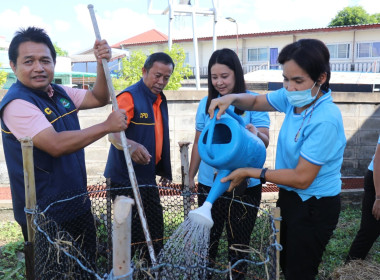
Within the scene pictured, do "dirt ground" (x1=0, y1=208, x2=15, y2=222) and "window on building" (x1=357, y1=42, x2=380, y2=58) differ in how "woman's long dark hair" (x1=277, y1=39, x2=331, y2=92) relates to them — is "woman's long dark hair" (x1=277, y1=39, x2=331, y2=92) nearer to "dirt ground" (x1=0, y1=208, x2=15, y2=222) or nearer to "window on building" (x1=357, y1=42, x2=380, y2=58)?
"dirt ground" (x1=0, y1=208, x2=15, y2=222)

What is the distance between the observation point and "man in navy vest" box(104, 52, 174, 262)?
2.60m

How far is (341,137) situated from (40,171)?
160 centimetres

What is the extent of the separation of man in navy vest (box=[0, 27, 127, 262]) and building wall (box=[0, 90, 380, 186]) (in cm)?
323

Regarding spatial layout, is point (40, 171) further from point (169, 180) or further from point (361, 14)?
point (361, 14)

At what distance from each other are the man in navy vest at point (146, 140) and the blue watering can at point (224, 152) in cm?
90

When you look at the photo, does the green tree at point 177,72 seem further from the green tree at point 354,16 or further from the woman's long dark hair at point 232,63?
the green tree at point 354,16

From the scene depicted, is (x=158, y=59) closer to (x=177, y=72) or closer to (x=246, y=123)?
(x=246, y=123)

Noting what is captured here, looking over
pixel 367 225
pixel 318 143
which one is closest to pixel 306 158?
pixel 318 143

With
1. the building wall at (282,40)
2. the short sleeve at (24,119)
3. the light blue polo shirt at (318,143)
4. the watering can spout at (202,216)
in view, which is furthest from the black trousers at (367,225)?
the building wall at (282,40)

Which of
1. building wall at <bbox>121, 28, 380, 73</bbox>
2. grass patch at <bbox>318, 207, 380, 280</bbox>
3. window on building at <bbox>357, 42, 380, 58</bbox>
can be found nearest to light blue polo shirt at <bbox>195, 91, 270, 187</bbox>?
grass patch at <bbox>318, 207, 380, 280</bbox>

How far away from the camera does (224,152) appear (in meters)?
1.67

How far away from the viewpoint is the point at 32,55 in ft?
6.66

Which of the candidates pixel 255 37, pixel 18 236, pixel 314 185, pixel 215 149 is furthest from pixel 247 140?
pixel 255 37

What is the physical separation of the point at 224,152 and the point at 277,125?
4073 mm
